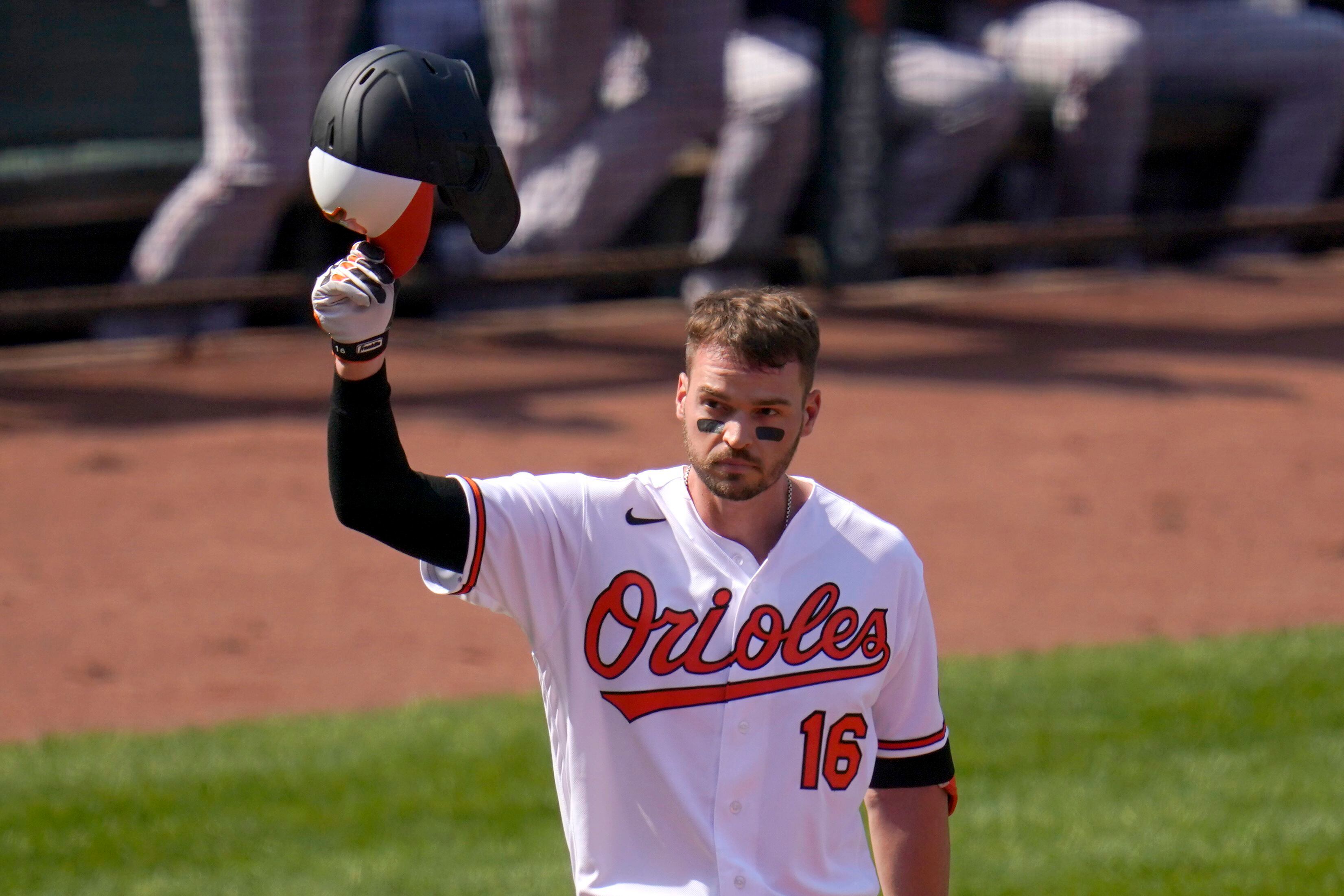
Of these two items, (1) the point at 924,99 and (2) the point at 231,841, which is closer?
(2) the point at 231,841

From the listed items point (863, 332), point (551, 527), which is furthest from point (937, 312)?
point (551, 527)

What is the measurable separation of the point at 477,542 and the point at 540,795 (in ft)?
8.23

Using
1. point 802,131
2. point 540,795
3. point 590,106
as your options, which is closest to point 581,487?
point 540,795

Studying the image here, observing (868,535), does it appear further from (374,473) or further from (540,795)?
(540,795)

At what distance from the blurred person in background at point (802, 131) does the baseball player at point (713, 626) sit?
301 inches

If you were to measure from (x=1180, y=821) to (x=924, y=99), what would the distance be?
6.88 meters

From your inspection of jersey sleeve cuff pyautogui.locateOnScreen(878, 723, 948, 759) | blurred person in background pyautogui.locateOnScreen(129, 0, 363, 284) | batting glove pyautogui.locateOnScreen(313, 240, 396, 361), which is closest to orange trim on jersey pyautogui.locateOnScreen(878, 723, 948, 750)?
jersey sleeve cuff pyautogui.locateOnScreen(878, 723, 948, 759)

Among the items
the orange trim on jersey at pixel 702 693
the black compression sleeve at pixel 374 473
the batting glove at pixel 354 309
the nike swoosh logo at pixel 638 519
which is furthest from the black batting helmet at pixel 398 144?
the orange trim on jersey at pixel 702 693

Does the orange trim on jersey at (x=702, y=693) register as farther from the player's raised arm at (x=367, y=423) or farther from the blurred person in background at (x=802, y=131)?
the blurred person in background at (x=802, y=131)

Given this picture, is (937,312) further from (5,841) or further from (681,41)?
(5,841)

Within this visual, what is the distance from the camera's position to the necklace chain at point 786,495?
2607mm

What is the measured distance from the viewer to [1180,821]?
4605 mm

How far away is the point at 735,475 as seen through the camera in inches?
95.8

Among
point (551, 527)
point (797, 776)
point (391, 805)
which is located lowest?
point (391, 805)
